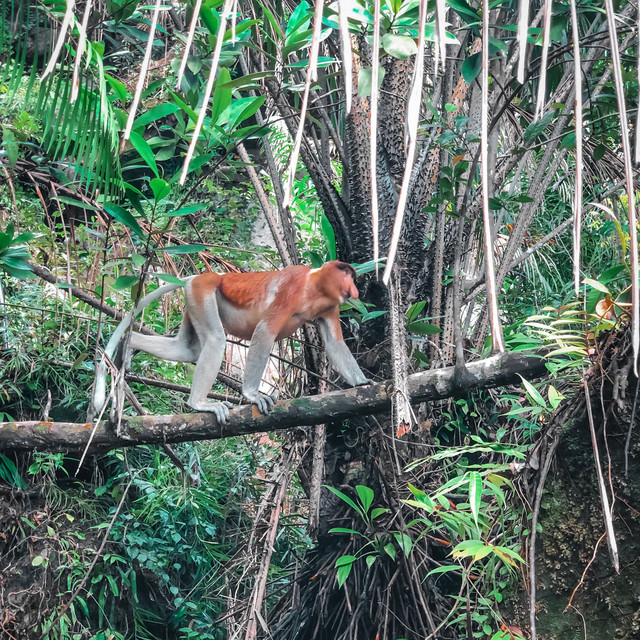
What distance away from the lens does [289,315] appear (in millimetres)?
3701

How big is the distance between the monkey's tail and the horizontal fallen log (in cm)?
16

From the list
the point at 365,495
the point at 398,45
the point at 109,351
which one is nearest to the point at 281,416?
the point at 365,495

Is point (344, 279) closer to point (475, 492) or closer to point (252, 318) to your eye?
point (252, 318)

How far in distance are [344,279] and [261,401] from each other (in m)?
0.75

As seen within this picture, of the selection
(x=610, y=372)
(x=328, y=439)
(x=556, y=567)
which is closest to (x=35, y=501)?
(x=328, y=439)

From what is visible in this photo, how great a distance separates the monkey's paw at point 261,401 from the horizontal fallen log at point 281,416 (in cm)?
3

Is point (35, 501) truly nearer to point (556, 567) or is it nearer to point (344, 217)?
point (344, 217)

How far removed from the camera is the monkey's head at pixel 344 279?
11.2 ft

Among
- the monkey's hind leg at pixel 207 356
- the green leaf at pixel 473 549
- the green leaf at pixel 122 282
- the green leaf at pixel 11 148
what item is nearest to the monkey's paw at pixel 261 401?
the monkey's hind leg at pixel 207 356

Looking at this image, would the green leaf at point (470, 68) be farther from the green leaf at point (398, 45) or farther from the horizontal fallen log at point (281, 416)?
the horizontal fallen log at point (281, 416)

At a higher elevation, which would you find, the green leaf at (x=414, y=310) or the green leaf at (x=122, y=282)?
the green leaf at (x=122, y=282)

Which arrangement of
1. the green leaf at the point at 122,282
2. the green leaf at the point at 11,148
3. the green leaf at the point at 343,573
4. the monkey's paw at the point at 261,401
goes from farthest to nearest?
the green leaf at the point at 343,573 → the monkey's paw at the point at 261,401 → the green leaf at the point at 11,148 → the green leaf at the point at 122,282

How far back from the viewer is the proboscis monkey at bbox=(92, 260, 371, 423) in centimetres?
351

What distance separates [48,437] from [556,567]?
7.61ft
